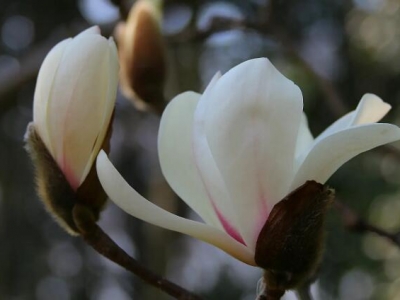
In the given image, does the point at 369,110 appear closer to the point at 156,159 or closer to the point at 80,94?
the point at 80,94

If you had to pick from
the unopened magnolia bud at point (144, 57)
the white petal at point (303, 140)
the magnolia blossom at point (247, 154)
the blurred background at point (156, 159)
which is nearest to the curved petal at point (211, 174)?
the magnolia blossom at point (247, 154)

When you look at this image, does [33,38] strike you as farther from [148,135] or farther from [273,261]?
[273,261]

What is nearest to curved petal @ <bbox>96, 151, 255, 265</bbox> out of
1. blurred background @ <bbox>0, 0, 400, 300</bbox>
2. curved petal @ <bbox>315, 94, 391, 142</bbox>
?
curved petal @ <bbox>315, 94, 391, 142</bbox>

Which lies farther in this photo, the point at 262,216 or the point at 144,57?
the point at 144,57

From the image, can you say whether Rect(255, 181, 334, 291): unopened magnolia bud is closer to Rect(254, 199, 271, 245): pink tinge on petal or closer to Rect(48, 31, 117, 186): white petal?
Rect(254, 199, 271, 245): pink tinge on petal

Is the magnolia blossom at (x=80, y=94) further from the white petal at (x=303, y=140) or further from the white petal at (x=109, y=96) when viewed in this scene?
the white petal at (x=303, y=140)

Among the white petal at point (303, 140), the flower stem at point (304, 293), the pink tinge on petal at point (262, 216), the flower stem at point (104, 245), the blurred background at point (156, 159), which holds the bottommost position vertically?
the blurred background at point (156, 159)

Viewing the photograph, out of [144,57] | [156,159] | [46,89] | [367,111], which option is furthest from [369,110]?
[156,159]
